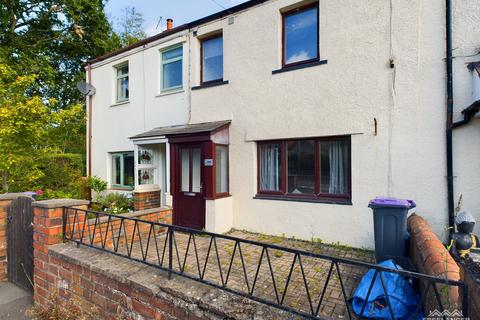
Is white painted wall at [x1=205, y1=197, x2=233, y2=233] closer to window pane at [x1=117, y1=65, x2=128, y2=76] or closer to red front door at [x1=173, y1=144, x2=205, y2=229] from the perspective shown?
red front door at [x1=173, y1=144, x2=205, y2=229]

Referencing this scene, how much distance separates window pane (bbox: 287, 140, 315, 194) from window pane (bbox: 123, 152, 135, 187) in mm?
5914

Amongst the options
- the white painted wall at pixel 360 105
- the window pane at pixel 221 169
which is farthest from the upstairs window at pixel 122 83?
the window pane at pixel 221 169

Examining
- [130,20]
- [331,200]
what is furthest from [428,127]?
[130,20]

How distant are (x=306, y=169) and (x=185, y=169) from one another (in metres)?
3.07

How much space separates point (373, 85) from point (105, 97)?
9.08m

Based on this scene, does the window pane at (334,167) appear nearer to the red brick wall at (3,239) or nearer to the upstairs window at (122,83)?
the red brick wall at (3,239)

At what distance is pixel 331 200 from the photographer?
214 inches

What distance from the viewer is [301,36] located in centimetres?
602

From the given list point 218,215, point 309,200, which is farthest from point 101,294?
point 309,200

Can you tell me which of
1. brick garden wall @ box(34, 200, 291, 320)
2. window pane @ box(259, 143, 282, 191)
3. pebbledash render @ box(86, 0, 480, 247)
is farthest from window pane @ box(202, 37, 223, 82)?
brick garden wall @ box(34, 200, 291, 320)

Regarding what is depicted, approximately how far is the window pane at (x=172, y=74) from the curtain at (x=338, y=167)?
4.94 m

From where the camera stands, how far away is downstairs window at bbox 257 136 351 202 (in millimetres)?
5465

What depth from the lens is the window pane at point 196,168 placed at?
670 centimetres

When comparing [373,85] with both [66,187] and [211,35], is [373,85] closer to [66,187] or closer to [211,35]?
[211,35]
